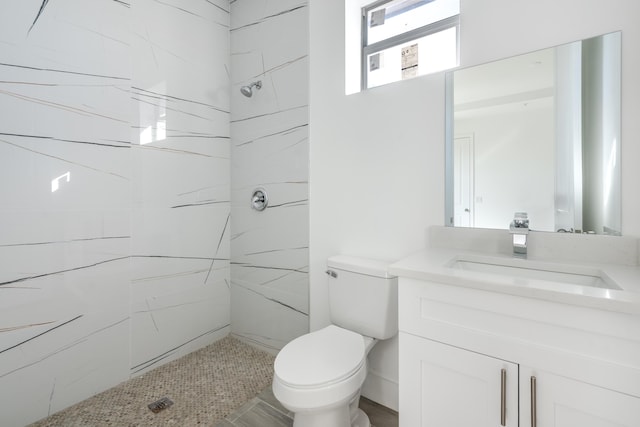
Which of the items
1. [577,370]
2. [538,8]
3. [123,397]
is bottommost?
[123,397]

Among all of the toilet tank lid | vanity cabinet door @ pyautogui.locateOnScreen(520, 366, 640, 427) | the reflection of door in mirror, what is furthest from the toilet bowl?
the reflection of door in mirror

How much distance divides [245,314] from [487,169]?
75.5 inches

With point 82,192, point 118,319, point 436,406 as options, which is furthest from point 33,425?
point 436,406

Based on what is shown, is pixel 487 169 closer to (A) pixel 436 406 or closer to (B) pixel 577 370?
(B) pixel 577 370

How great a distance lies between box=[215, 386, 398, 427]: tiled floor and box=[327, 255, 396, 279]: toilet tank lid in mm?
775

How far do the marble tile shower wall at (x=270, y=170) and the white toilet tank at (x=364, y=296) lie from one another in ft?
1.30

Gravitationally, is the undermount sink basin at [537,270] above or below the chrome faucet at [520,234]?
below

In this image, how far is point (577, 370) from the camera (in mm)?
828

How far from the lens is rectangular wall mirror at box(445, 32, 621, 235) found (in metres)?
1.17

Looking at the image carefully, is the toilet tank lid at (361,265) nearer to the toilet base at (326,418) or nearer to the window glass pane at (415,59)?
the toilet base at (326,418)

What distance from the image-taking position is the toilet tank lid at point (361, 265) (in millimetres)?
1486

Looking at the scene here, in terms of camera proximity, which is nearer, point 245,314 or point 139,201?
point 139,201

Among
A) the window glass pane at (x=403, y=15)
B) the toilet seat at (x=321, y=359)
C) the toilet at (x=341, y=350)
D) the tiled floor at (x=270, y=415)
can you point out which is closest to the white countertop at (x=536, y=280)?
the toilet at (x=341, y=350)

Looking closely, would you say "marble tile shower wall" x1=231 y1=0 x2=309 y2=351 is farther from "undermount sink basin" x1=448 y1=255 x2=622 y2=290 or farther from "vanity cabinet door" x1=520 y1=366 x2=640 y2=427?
"vanity cabinet door" x1=520 y1=366 x2=640 y2=427
